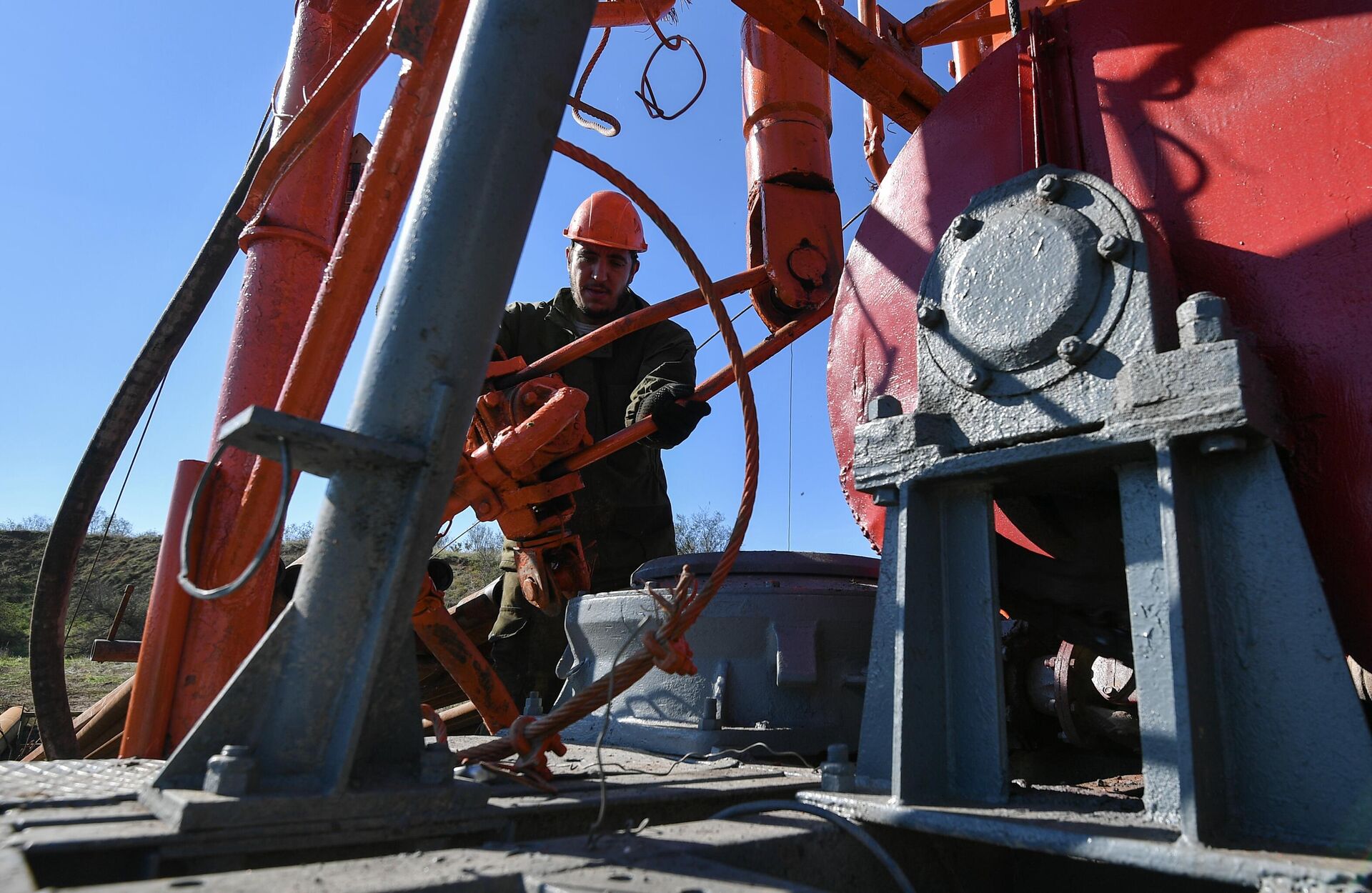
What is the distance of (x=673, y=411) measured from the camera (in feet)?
10.3

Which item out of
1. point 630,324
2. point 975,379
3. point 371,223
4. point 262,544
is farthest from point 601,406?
point 262,544

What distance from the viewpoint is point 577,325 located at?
4621 millimetres

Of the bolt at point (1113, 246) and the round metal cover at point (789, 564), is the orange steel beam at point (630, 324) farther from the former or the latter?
the bolt at point (1113, 246)

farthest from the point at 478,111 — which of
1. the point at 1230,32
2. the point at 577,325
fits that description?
the point at 577,325

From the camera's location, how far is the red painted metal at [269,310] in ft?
9.37

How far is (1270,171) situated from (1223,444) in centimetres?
55

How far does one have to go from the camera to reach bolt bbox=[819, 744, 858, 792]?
1428mm

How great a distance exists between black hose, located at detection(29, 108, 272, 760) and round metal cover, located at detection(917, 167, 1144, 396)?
2986 millimetres

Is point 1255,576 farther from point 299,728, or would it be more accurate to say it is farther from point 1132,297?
point 299,728

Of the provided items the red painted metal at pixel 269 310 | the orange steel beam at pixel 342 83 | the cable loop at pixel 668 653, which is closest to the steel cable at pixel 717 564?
the cable loop at pixel 668 653

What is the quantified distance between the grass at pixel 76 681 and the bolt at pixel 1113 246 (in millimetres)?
10777

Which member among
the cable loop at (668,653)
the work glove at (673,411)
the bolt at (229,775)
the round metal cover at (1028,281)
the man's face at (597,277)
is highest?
the man's face at (597,277)

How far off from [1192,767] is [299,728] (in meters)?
1.14

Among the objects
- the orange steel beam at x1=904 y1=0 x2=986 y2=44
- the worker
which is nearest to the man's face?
the worker
